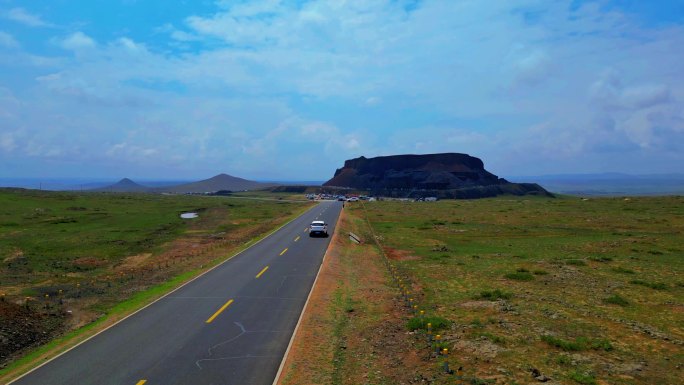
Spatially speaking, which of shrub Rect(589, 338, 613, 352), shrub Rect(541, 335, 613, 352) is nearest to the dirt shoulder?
shrub Rect(541, 335, 613, 352)

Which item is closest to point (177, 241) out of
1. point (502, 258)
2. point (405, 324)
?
point (502, 258)

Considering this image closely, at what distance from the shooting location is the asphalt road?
1289 centimetres

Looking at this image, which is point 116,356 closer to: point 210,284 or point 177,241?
point 210,284

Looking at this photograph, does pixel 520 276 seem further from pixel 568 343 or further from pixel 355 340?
pixel 355 340

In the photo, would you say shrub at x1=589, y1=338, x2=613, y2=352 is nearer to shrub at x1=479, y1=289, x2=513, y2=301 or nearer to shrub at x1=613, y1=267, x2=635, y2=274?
shrub at x1=479, y1=289, x2=513, y2=301

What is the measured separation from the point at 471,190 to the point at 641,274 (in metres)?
132

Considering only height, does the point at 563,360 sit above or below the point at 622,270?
below

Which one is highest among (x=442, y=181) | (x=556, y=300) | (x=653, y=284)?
(x=442, y=181)

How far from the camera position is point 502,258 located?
3553 cm

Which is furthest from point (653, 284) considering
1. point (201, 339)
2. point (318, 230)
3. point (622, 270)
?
point (318, 230)

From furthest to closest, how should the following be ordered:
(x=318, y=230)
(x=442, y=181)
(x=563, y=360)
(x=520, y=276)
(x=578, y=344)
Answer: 1. (x=442, y=181)
2. (x=318, y=230)
3. (x=520, y=276)
4. (x=578, y=344)
5. (x=563, y=360)

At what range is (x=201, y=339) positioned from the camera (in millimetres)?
15797

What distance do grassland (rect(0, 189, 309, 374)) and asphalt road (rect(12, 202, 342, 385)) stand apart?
8.35ft

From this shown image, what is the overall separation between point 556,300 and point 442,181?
14897 centimetres
